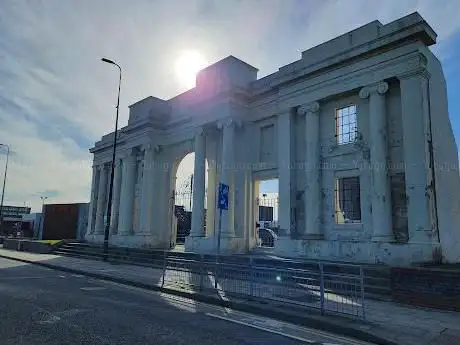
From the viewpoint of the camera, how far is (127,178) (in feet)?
81.8

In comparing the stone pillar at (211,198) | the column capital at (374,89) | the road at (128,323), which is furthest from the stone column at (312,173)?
the road at (128,323)

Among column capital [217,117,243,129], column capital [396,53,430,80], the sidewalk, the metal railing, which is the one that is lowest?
the sidewalk

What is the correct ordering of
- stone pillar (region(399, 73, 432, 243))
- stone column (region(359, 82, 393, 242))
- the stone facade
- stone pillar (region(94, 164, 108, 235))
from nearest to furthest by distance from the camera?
stone pillar (region(399, 73, 432, 243)) < the stone facade < stone column (region(359, 82, 393, 242)) < stone pillar (region(94, 164, 108, 235))

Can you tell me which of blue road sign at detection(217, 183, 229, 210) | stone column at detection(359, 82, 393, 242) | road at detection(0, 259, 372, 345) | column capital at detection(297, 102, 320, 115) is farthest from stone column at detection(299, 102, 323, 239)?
road at detection(0, 259, 372, 345)

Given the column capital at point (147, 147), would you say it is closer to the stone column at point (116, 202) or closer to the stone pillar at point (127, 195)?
the stone pillar at point (127, 195)

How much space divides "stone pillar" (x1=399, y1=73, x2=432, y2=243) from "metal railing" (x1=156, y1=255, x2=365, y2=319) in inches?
99.8

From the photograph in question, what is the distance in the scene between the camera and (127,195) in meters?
24.7

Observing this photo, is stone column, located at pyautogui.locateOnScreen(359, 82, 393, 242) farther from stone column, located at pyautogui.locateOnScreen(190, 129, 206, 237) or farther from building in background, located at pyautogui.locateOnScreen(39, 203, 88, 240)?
building in background, located at pyautogui.locateOnScreen(39, 203, 88, 240)

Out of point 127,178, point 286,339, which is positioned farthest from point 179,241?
point 286,339

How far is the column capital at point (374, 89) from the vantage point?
43.9 ft

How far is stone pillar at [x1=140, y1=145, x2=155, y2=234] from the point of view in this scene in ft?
74.0

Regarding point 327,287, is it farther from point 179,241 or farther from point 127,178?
point 179,241

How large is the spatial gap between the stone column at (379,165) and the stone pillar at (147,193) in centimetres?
1357

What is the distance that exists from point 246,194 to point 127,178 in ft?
32.7
